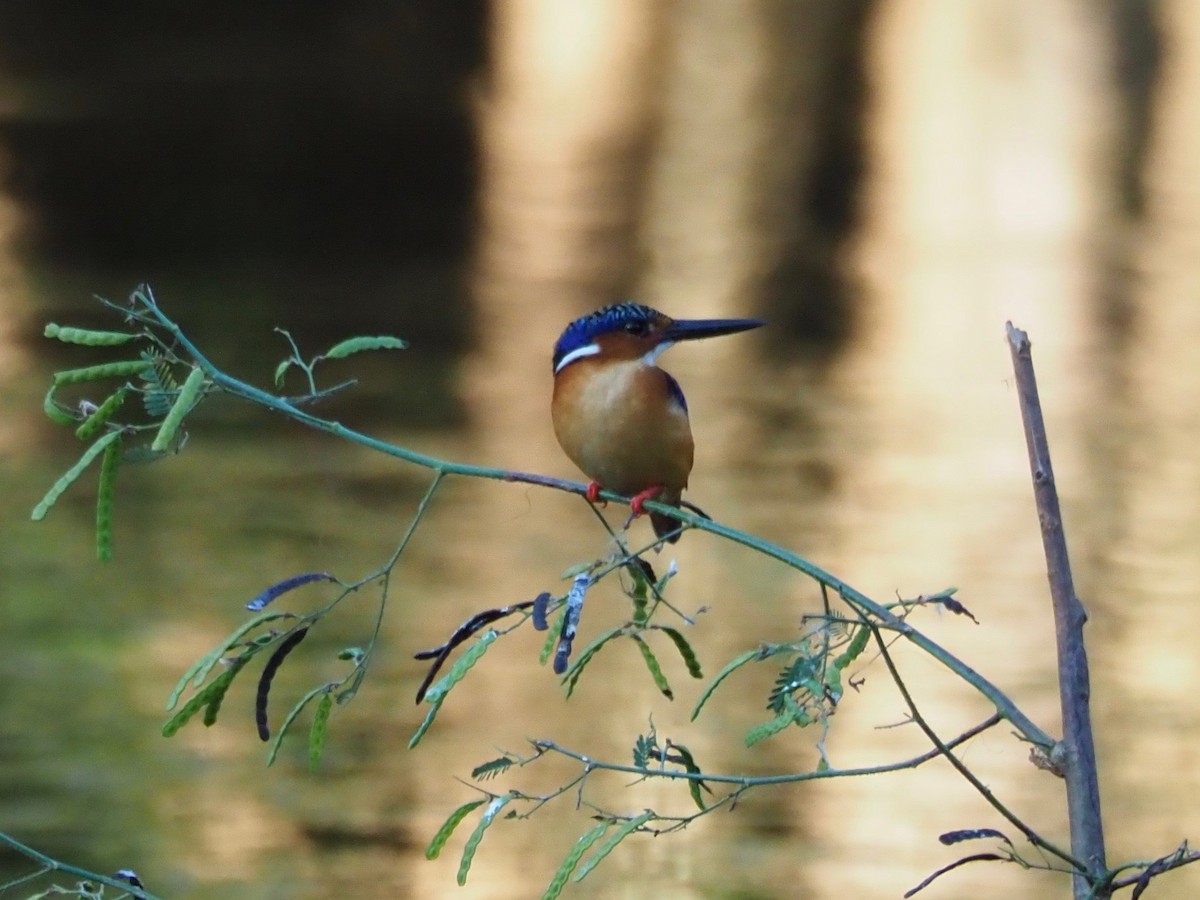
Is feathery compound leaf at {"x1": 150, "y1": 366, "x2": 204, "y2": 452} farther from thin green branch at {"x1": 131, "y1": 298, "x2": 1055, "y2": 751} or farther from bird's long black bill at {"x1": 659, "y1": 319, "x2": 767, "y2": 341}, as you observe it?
bird's long black bill at {"x1": 659, "y1": 319, "x2": 767, "y2": 341}

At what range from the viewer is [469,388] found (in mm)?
4879

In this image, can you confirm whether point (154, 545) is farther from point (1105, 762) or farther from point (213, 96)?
point (213, 96)

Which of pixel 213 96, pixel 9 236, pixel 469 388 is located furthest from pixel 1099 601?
pixel 213 96

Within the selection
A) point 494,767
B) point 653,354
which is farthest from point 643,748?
point 653,354

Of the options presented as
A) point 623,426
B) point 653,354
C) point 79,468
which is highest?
point 653,354

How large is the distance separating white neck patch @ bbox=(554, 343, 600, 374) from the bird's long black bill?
71mm

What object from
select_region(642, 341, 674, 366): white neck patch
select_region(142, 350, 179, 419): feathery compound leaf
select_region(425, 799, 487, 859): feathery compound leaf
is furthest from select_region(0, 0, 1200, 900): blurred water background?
select_region(142, 350, 179, 419): feathery compound leaf

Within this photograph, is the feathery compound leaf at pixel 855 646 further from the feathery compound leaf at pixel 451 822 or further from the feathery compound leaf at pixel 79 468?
the feathery compound leaf at pixel 79 468

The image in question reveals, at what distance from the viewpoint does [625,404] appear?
5.57 feet

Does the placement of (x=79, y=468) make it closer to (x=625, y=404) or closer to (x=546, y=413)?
(x=625, y=404)

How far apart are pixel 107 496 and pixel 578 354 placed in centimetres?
82

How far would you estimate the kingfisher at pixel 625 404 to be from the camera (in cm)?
170

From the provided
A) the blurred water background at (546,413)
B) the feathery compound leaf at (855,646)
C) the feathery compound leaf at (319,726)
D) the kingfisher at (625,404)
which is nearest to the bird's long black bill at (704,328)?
the kingfisher at (625,404)

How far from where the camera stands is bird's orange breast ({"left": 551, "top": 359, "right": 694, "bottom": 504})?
66.7 inches
